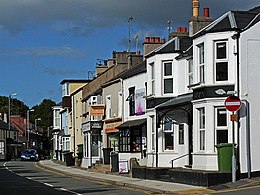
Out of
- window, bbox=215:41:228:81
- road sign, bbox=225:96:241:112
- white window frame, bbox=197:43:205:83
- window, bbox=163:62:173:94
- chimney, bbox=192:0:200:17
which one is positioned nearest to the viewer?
road sign, bbox=225:96:241:112

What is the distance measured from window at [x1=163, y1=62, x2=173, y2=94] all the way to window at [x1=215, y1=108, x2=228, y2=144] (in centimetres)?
637

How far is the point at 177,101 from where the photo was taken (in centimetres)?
2872

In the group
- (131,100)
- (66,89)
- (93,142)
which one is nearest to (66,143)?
(66,89)

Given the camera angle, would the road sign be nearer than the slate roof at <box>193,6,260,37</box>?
Yes

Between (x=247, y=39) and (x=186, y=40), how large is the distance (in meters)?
7.95

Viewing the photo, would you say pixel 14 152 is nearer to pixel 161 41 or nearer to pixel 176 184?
pixel 161 41

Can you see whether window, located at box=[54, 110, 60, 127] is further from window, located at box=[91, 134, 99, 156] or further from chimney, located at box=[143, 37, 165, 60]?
chimney, located at box=[143, 37, 165, 60]

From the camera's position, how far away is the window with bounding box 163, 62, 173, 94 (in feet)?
100

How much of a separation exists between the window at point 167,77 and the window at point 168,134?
5.19 ft

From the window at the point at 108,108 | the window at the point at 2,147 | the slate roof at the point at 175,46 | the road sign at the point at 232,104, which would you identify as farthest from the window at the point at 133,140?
the window at the point at 2,147

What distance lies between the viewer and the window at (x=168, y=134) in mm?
30203

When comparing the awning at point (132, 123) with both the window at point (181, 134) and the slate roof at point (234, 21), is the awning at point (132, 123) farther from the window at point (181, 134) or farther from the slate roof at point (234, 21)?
the slate roof at point (234, 21)

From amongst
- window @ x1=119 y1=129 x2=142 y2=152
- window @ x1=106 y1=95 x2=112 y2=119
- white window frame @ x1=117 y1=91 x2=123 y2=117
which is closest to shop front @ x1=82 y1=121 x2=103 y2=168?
window @ x1=106 y1=95 x2=112 y2=119

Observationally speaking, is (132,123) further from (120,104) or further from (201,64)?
(201,64)
